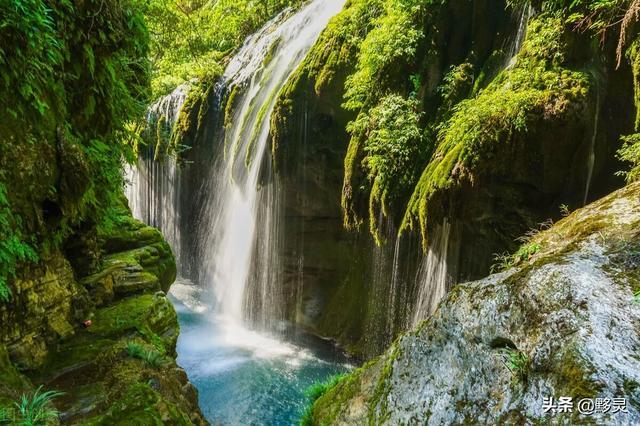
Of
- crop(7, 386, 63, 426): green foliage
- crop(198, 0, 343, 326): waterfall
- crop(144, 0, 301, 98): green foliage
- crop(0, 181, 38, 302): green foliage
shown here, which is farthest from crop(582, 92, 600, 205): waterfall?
crop(144, 0, 301, 98): green foliage

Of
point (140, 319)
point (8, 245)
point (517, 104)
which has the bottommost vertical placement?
point (140, 319)

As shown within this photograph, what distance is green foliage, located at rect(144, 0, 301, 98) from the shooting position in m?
10.5

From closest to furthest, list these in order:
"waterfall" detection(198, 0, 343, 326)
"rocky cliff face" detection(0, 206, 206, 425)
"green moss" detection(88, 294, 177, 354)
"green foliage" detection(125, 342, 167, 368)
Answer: "rocky cliff face" detection(0, 206, 206, 425)
"green foliage" detection(125, 342, 167, 368)
"green moss" detection(88, 294, 177, 354)
"waterfall" detection(198, 0, 343, 326)

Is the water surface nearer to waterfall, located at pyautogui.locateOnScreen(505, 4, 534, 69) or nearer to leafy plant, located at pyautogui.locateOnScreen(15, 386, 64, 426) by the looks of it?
leafy plant, located at pyautogui.locateOnScreen(15, 386, 64, 426)

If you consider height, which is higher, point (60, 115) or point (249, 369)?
point (60, 115)

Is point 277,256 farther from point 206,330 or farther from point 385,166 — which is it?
point 385,166

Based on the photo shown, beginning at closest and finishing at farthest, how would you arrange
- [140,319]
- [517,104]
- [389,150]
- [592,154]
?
[140,319]
[517,104]
[592,154]
[389,150]

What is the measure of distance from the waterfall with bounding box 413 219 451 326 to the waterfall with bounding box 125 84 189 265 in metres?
12.3

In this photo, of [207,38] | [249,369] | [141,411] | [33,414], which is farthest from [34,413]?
[207,38]

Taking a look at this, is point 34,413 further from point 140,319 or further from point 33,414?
point 140,319

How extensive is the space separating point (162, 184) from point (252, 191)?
8055mm

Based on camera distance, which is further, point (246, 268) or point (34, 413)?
point (246, 268)

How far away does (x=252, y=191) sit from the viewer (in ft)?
38.0

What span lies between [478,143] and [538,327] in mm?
4229
